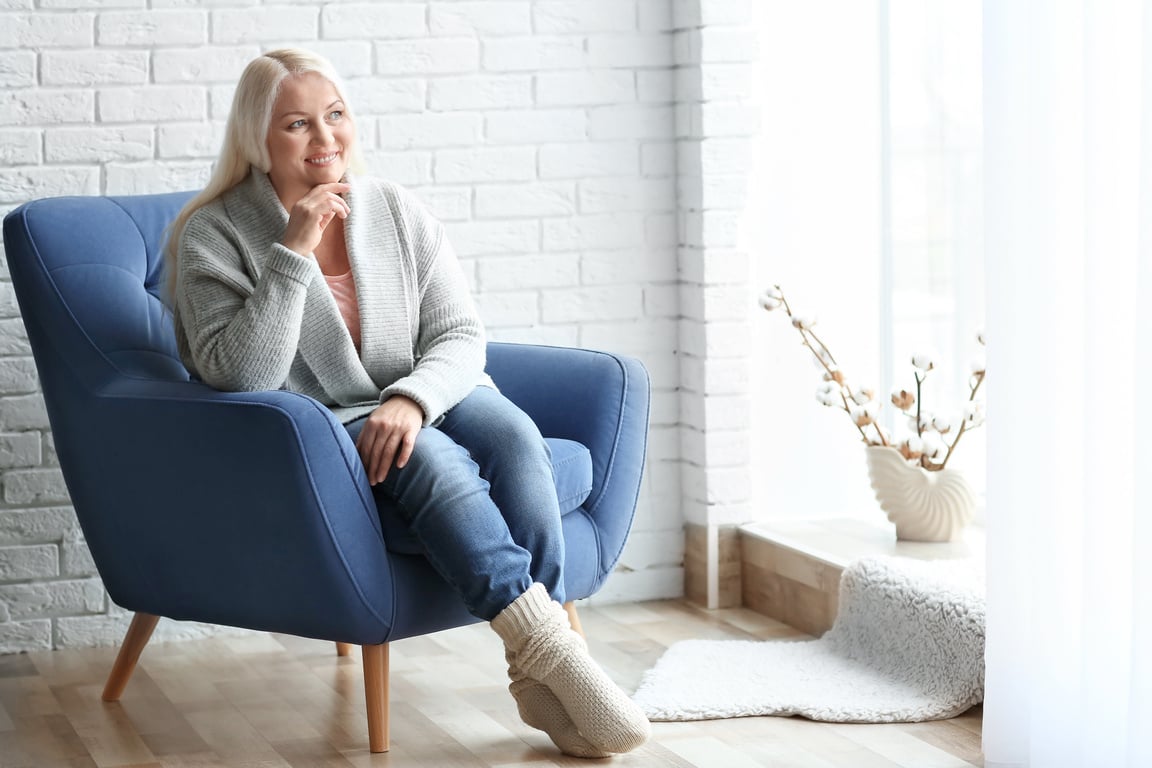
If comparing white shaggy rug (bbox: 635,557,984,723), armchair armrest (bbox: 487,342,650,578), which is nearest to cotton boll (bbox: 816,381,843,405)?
A: white shaggy rug (bbox: 635,557,984,723)

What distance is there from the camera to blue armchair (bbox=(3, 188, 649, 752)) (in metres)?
2.38

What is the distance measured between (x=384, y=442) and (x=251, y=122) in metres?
0.63

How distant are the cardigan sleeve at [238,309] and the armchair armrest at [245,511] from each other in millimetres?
63

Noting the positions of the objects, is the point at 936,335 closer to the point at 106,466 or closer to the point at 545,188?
the point at 545,188

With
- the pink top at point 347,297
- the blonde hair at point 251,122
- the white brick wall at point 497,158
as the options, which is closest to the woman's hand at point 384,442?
the pink top at point 347,297

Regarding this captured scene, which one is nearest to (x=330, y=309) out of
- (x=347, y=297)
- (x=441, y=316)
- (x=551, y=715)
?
(x=347, y=297)

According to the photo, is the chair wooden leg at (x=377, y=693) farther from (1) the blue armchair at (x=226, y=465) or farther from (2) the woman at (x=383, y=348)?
(2) the woman at (x=383, y=348)

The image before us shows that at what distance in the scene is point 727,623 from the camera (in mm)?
3357

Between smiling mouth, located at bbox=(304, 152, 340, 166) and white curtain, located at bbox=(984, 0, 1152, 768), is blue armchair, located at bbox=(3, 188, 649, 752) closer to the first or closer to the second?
smiling mouth, located at bbox=(304, 152, 340, 166)

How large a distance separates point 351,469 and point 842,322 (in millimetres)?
1578

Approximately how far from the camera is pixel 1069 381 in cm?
218

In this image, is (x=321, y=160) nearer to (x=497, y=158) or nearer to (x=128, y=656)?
(x=497, y=158)

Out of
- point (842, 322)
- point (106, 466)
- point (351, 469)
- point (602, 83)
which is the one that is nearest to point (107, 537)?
point (106, 466)

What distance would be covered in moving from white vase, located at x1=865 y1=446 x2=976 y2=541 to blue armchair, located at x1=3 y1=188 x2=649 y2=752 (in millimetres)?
653
